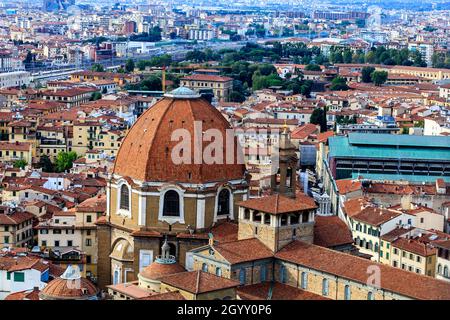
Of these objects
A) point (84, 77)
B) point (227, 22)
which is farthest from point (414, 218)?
point (227, 22)

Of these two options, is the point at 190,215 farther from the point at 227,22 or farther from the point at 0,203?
the point at 227,22

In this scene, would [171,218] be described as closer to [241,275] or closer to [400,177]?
[241,275]

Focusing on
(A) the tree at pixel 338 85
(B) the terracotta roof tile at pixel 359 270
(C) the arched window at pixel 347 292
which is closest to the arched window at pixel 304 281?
(B) the terracotta roof tile at pixel 359 270

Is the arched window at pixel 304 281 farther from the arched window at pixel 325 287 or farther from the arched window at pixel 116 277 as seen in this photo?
the arched window at pixel 116 277
